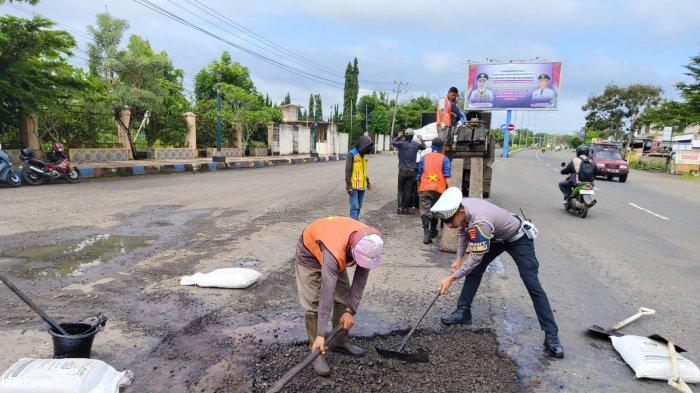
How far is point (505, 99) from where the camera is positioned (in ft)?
104

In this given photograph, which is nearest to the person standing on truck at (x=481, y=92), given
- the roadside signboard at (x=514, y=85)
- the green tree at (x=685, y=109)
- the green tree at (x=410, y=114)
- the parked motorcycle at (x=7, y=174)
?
the roadside signboard at (x=514, y=85)

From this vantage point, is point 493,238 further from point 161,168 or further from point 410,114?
point 410,114

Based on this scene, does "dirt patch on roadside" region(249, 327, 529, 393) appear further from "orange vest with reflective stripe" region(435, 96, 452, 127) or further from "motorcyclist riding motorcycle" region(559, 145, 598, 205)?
"motorcyclist riding motorcycle" region(559, 145, 598, 205)

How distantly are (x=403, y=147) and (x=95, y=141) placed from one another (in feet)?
48.8

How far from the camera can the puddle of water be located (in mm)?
5062

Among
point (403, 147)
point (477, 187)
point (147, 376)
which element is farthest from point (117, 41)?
point (147, 376)

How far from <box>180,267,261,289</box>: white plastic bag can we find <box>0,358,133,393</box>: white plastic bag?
6.46 feet

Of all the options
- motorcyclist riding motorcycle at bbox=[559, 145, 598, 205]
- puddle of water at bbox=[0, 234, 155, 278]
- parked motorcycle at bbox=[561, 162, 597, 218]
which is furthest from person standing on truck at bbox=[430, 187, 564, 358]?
motorcyclist riding motorcycle at bbox=[559, 145, 598, 205]

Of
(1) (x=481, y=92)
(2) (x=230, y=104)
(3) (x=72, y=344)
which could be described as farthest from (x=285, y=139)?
(3) (x=72, y=344)

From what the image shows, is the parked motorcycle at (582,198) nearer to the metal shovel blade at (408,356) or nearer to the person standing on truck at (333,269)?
the metal shovel blade at (408,356)

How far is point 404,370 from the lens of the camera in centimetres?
318

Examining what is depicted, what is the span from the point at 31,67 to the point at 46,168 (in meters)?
3.14

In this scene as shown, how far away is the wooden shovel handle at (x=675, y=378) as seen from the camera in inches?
116

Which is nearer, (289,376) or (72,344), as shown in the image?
(289,376)
